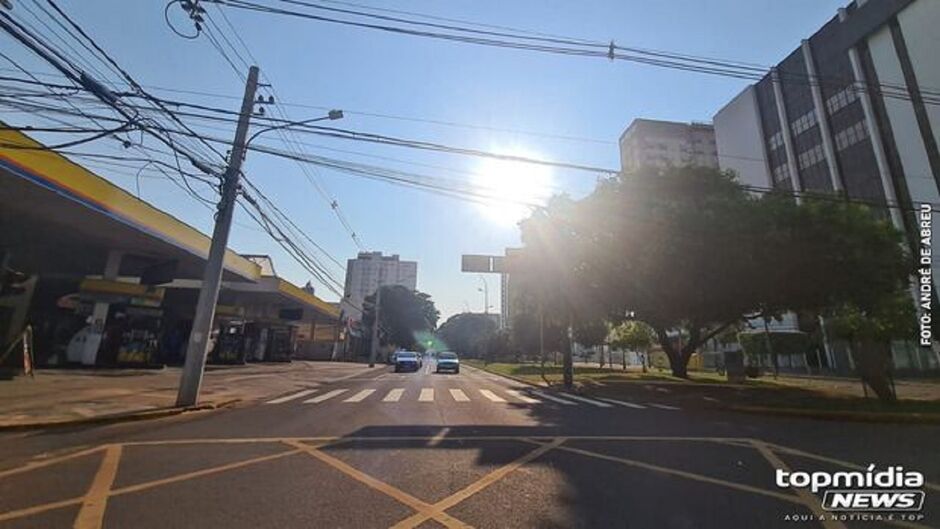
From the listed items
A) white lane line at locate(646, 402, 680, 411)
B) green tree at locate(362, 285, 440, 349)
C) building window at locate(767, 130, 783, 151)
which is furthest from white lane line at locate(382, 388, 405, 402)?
green tree at locate(362, 285, 440, 349)

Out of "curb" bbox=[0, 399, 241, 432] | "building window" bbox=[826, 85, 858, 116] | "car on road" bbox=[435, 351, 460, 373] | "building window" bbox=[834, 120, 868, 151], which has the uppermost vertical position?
"building window" bbox=[826, 85, 858, 116]

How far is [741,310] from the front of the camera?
69.2ft

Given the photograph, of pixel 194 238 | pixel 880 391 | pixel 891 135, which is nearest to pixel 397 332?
pixel 194 238

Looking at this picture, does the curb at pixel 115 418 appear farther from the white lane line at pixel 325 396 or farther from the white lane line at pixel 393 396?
the white lane line at pixel 393 396

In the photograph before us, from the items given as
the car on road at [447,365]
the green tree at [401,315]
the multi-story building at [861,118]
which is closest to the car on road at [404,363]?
the car on road at [447,365]

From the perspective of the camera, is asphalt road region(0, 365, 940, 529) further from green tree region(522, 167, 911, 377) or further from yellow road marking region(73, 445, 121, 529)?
green tree region(522, 167, 911, 377)

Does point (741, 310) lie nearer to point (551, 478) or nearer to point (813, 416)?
point (813, 416)

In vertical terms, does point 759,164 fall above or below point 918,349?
above

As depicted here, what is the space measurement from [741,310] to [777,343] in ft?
91.9

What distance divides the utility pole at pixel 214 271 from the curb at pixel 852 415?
45.6 feet

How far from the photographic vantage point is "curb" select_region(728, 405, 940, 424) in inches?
419

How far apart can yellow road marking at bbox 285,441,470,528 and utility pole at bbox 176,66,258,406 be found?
19.8 feet

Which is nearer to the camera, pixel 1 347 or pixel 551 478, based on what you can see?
pixel 551 478

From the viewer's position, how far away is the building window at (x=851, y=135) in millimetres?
41438
